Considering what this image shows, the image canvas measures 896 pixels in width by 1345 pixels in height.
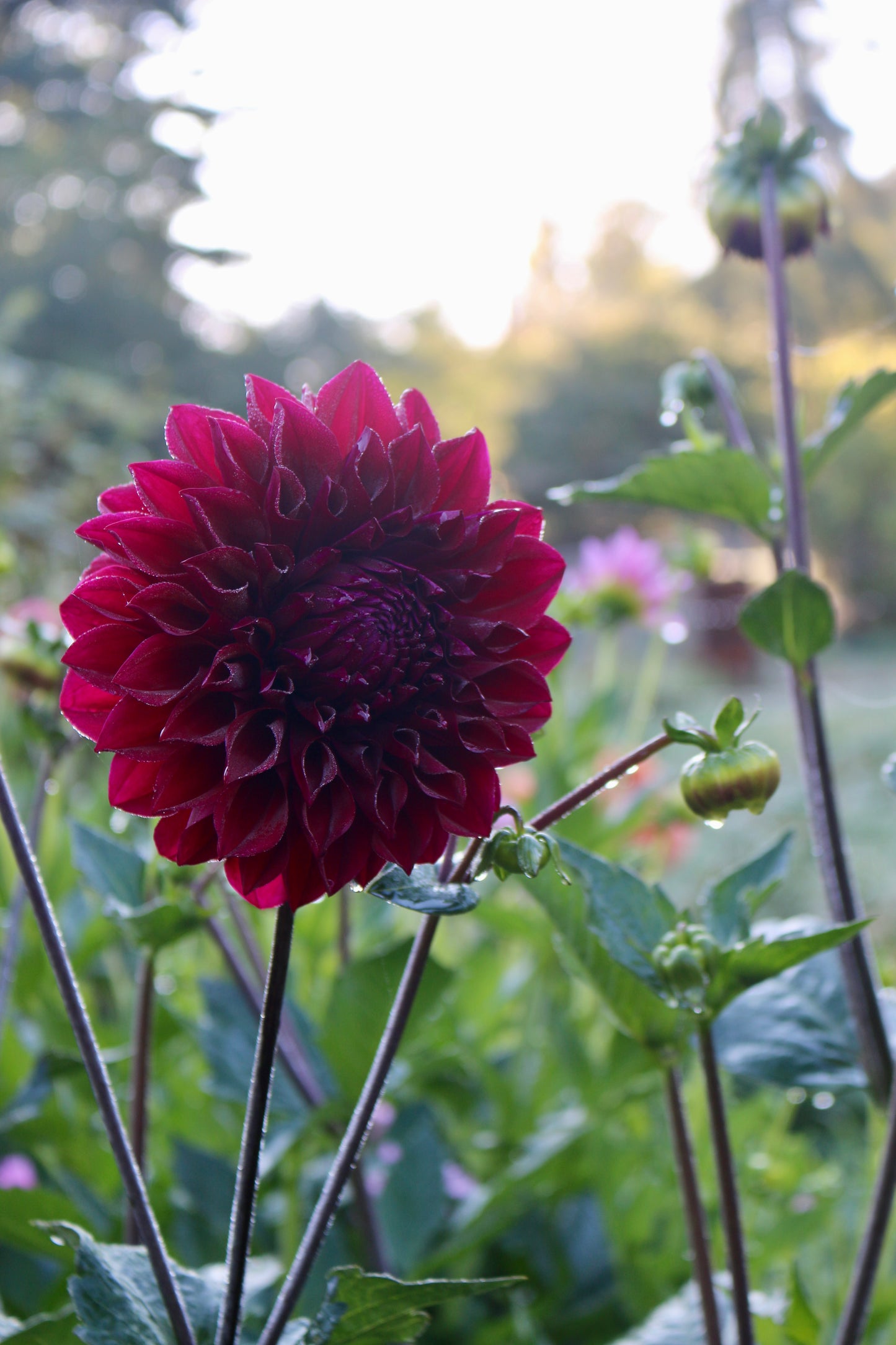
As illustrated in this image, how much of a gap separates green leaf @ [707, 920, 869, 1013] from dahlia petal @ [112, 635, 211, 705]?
0.77 ft

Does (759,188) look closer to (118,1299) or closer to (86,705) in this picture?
(86,705)

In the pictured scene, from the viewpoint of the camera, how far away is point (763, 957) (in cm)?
41

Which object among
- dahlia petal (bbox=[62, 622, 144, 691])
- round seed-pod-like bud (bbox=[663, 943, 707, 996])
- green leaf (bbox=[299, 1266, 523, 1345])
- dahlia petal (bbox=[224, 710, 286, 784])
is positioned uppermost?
dahlia petal (bbox=[62, 622, 144, 691])

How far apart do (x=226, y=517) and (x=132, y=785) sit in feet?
0.27

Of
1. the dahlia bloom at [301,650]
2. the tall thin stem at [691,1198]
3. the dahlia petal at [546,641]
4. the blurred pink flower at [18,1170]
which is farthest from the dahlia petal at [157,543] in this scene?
the blurred pink flower at [18,1170]

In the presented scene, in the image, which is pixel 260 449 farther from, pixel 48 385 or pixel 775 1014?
pixel 48 385

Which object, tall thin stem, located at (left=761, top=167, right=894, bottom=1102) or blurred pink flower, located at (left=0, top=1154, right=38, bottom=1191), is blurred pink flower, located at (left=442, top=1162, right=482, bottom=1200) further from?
tall thin stem, located at (left=761, top=167, right=894, bottom=1102)

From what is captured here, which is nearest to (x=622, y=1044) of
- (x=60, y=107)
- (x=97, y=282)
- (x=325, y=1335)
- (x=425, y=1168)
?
(x=425, y=1168)

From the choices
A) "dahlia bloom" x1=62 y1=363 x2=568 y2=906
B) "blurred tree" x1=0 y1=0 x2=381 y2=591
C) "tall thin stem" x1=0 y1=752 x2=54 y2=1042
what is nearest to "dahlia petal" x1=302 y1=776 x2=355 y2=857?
"dahlia bloom" x1=62 y1=363 x2=568 y2=906

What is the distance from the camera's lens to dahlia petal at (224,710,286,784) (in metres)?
0.28

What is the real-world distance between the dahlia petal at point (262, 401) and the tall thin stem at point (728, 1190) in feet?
0.93

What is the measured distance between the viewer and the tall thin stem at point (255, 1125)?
29 cm

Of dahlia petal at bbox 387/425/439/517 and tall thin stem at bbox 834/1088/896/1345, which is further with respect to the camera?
tall thin stem at bbox 834/1088/896/1345

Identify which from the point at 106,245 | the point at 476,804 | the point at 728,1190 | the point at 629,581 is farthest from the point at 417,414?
the point at 106,245
